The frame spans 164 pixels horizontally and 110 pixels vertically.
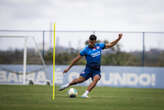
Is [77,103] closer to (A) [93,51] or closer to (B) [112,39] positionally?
(A) [93,51]

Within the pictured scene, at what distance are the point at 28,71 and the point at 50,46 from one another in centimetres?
216

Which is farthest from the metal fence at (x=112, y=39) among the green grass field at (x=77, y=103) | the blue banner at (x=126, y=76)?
the green grass field at (x=77, y=103)

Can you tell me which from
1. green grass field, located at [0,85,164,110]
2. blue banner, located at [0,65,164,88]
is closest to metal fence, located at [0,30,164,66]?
blue banner, located at [0,65,164,88]

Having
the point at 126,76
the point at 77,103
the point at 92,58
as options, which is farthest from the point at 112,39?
the point at 77,103

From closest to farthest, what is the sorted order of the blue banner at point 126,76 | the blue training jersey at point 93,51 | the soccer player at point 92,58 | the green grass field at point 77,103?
1. the green grass field at point 77,103
2. the soccer player at point 92,58
3. the blue training jersey at point 93,51
4. the blue banner at point 126,76

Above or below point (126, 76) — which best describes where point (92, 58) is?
above

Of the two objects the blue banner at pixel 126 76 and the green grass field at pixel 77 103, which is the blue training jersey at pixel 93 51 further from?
the blue banner at pixel 126 76

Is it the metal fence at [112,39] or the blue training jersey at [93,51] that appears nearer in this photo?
the blue training jersey at [93,51]

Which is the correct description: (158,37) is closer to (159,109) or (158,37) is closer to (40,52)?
(40,52)

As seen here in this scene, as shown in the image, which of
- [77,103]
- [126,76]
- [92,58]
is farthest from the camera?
[126,76]

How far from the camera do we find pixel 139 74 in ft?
78.7

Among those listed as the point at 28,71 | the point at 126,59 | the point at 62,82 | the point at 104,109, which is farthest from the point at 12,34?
the point at 104,109

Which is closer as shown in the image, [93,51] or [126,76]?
[93,51]

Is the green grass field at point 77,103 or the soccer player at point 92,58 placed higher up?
the soccer player at point 92,58
